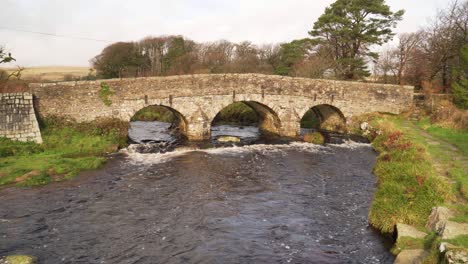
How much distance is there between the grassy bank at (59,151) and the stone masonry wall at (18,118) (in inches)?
17.7

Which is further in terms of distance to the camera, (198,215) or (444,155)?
(444,155)

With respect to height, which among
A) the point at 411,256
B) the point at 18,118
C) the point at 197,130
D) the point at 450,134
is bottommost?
the point at 411,256

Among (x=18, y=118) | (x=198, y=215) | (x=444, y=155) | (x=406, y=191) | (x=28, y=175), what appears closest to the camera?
(x=406, y=191)

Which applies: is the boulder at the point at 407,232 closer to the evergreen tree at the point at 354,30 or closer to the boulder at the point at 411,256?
the boulder at the point at 411,256

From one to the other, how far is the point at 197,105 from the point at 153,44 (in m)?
27.2

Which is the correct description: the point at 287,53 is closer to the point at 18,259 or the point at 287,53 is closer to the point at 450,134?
the point at 450,134

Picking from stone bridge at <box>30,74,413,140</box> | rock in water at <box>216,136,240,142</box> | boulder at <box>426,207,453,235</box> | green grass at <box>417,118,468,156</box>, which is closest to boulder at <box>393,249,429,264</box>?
boulder at <box>426,207,453,235</box>

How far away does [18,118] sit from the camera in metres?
20.4

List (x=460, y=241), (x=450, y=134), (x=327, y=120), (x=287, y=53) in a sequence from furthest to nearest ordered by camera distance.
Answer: (x=287, y=53)
(x=327, y=120)
(x=450, y=134)
(x=460, y=241)

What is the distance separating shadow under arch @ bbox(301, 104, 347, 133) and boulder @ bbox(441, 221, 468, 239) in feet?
66.8

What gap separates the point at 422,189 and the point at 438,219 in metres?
2.41

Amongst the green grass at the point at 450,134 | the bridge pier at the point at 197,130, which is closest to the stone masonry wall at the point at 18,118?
the bridge pier at the point at 197,130

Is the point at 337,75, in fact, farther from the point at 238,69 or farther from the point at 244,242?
the point at 244,242

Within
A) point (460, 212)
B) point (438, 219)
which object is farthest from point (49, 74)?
point (460, 212)
